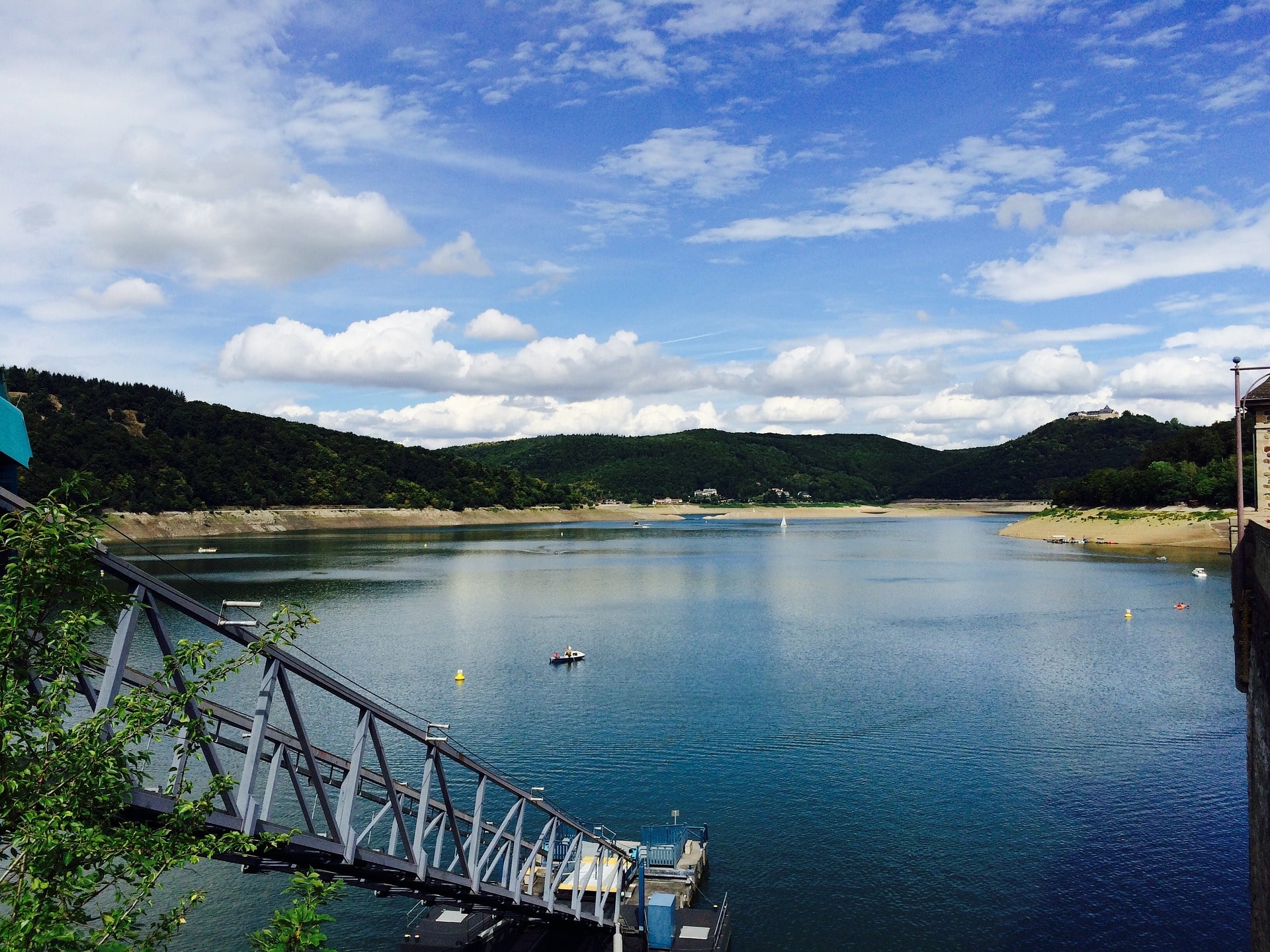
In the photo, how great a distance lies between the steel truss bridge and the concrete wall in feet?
53.2

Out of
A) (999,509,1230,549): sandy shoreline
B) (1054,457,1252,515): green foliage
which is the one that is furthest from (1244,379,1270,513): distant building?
(1054,457,1252,515): green foliage

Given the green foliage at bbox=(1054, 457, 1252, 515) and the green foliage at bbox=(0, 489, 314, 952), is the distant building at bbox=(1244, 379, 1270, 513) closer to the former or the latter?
the green foliage at bbox=(0, 489, 314, 952)

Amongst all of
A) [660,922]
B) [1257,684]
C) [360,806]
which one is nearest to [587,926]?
[660,922]

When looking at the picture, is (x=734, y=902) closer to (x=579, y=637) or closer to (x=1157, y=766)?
(x=1157, y=766)

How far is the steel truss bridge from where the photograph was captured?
12.2 m

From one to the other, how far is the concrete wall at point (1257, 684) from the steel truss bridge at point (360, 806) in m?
16.2

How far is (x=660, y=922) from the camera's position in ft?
82.4

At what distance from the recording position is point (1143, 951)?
997 inches

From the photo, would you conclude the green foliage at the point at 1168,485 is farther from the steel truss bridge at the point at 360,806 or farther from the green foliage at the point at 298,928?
the green foliage at the point at 298,928

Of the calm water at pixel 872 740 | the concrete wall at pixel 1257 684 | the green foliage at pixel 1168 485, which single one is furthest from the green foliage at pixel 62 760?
the green foliage at pixel 1168 485

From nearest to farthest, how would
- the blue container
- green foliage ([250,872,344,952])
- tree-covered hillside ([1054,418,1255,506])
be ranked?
green foliage ([250,872,344,952]), the blue container, tree-covered hillside ([1054,418,1255,506])

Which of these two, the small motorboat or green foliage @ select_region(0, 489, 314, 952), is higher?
green foliage @ select_region(0, 489, 314, 952)

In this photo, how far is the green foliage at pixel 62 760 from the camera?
29.5 ft

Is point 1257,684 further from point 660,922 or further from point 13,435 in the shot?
point 13,435
